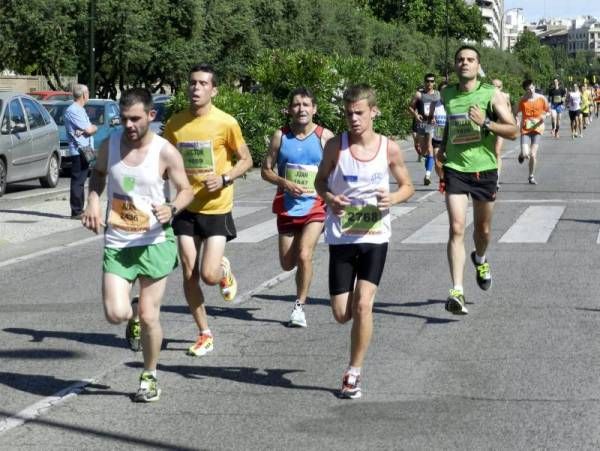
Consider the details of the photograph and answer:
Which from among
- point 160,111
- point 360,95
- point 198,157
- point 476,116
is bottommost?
point 160,111

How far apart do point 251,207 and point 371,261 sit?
12704 mm

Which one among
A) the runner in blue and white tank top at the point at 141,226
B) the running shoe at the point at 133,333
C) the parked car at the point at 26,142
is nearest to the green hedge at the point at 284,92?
the parked car at the point at 26,142

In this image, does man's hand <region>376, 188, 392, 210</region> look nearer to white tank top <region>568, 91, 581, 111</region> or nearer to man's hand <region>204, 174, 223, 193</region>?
man's hand <region>204, 174, 223, 193</region>

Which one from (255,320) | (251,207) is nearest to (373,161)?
(255,320)

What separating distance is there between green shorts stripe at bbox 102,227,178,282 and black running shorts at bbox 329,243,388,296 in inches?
36.1

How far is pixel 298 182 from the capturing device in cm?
957

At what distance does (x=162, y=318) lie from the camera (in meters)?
10.2

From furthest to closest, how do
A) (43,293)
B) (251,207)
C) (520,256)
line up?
(251,207) → (520,256) → (43,293)

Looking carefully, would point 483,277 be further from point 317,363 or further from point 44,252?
point 44,252

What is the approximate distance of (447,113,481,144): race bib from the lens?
10.2m

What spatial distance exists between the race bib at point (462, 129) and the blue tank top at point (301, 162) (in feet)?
4.02

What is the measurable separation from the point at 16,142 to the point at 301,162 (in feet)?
42.6

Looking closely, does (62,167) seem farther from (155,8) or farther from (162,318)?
(155,8)

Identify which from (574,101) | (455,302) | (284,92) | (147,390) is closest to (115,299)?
(147,390)
